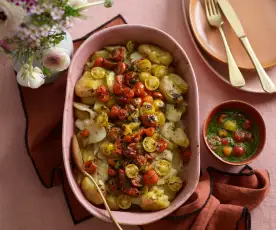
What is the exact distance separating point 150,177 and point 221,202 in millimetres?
224

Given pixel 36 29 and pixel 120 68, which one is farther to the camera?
pixel 120 68

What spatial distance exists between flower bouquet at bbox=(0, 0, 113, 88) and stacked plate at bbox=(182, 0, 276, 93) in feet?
1.28

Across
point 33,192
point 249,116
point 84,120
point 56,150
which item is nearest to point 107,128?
point 84,120

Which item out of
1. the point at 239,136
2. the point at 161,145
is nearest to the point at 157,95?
the point at 161,145

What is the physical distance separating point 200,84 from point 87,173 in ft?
1.35

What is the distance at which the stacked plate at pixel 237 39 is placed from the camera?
3.69ft

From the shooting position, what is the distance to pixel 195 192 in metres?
1.02

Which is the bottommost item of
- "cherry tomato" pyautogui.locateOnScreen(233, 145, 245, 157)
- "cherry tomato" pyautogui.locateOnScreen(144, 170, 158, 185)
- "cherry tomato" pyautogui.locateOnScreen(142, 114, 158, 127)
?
"cherry tomato" pyautogui.locateOnScreen(233, 145, 245, 157)

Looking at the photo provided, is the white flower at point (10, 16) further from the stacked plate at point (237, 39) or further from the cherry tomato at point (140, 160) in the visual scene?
the stacked plate at point (237, 39)

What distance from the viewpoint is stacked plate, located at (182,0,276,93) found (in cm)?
113

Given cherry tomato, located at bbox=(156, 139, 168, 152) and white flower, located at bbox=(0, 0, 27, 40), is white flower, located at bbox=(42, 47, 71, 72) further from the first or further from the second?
cherry tomato, located at bbox=(156, 139, 168, 152)

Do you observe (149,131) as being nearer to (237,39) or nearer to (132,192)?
(132,192)

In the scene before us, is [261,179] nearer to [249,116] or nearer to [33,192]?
[249,116]

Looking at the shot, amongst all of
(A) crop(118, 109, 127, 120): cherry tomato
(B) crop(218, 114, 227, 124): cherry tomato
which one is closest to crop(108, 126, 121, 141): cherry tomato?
(A) crop(118, 109, 127, 120): cherry tomato
